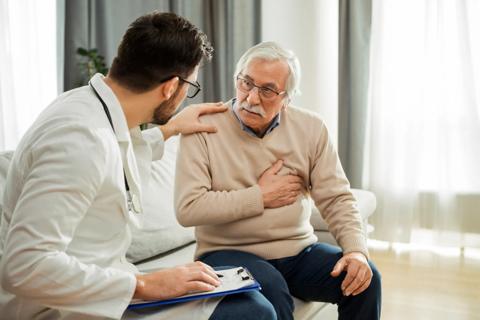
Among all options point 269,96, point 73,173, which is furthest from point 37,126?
point 269,96

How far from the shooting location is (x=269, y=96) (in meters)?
1.78

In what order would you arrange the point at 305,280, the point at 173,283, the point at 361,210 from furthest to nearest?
the point at 361,210 → the point at 305,280 → the point at 173,283

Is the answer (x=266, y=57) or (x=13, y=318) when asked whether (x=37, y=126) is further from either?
(x=266, y=57)

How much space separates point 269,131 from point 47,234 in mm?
1022

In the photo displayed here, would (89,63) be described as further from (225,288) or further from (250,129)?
(225,288)

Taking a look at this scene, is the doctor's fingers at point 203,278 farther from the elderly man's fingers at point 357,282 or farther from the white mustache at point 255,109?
the white mustache at point 255,109

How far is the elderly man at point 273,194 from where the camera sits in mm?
1663

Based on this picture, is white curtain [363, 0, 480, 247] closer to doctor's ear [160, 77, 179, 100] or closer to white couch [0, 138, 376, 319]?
white couch [0, 138, 376, 319]

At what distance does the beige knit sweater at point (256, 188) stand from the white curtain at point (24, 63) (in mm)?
1309

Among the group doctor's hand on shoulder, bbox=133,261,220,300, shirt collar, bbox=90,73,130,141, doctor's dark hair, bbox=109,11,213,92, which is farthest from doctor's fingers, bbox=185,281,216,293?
doctor's dark hair, bbox=109,11,213,92

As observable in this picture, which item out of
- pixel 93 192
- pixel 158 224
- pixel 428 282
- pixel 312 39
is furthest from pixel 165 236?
pixel 312 39

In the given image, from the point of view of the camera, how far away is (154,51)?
47.4 inches

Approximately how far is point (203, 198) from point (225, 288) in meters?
0.49

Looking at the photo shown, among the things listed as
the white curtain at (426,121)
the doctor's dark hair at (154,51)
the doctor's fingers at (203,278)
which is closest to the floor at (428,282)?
the white curtain at (426,121)
